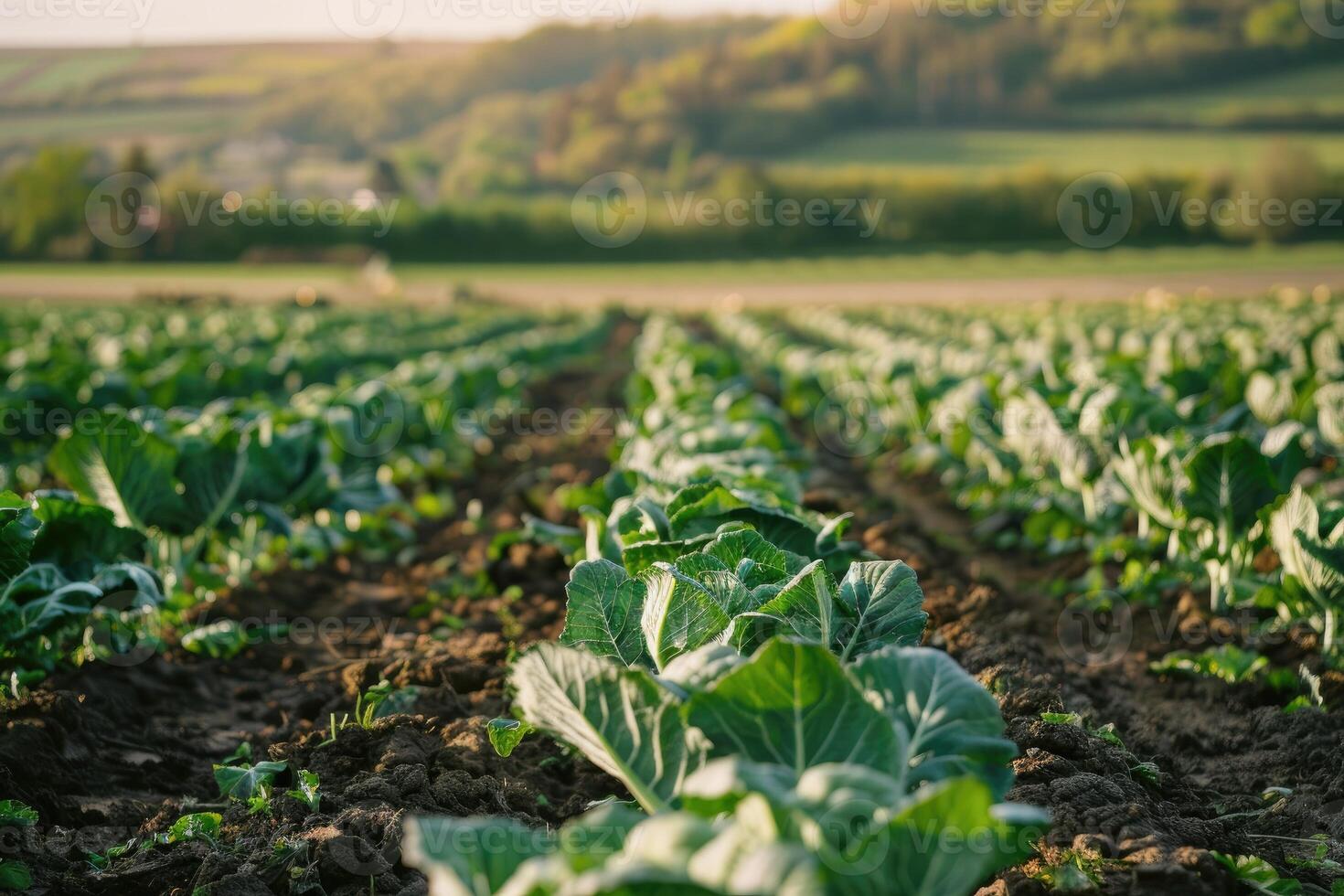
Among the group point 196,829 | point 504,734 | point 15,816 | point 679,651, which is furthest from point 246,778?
point 679,651

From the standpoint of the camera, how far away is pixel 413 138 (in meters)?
112

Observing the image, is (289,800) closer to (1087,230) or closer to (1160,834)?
(1160,834)

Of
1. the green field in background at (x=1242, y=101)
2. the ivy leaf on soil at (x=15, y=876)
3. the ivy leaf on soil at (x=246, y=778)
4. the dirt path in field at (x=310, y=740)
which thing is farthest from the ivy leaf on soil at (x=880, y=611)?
the green field in background at (x=1242, y=101)

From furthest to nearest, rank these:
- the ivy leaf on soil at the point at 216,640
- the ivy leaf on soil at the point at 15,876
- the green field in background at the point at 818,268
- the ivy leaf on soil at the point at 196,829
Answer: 1. the green field in background at the point at 818,268
2. the ivy leaf on soil at the point at 216,640
3. the ivy leaf on soil at the point at 196,829
4. the ivy leaf on soil at the point at 15,876

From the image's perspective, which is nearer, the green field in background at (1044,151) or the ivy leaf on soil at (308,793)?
the ivy leaf on soil at (308,793)

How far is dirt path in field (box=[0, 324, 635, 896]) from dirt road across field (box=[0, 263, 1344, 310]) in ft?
118

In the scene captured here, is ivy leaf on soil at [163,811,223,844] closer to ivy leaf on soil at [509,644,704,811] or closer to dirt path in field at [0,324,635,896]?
dirt path in field at [0,324,635,896]

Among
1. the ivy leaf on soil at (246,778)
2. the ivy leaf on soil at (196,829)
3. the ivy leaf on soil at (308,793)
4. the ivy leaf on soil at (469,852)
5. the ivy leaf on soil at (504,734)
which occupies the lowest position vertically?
the ivy leaf on soil at (246,778)

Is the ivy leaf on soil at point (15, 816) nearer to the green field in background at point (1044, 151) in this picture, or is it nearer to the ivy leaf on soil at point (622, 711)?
the ivy leaf on soil at point (622, 711)

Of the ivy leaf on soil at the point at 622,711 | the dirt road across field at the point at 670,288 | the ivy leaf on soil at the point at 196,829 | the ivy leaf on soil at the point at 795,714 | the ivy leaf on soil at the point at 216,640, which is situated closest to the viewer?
the ivy leaf on soil at the point at 795,714

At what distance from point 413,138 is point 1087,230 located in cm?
7303

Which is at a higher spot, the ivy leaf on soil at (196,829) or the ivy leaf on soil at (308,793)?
the ivy leaf on soil at (308,793)

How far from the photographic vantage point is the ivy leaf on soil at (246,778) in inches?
119

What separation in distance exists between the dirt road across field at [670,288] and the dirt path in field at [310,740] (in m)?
35.9
